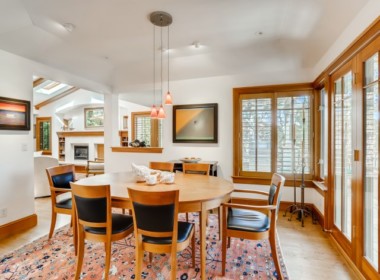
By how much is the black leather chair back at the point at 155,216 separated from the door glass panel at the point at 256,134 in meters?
2.65

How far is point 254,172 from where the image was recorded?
156 inches

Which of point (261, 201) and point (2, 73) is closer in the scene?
point (2, 73)

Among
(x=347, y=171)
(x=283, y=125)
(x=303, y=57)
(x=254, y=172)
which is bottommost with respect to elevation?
(x=254, y=172)

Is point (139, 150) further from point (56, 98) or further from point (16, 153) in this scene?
point (56, 98)

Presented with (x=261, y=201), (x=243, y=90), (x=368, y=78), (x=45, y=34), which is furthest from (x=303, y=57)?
(x=45, y=34)

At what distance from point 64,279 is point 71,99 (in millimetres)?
8736

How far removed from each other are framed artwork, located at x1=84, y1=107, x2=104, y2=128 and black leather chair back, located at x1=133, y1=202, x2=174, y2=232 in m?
8.10

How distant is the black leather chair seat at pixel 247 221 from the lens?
2.01 meters

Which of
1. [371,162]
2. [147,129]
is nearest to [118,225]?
[371,162]

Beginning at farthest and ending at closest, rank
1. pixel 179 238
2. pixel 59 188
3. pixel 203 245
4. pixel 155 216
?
pixel 59 188 → pixel 203 245 → pixel 179 238 → pixel 155 216

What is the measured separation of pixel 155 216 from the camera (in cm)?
164

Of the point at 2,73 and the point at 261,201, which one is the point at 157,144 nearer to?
the point at 261,201

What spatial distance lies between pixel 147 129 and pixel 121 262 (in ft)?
20.6

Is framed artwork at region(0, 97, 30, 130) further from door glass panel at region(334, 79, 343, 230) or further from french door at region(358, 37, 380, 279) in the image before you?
door glass panel at region(334, 79, 343, 230)
